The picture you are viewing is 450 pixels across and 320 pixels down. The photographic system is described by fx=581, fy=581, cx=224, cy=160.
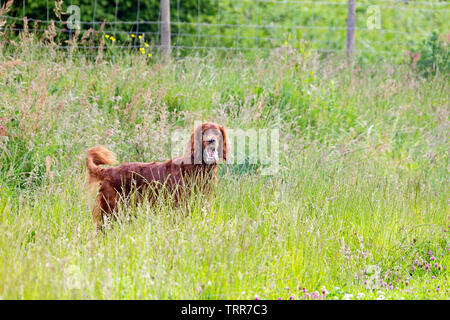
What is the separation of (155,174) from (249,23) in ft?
30.1

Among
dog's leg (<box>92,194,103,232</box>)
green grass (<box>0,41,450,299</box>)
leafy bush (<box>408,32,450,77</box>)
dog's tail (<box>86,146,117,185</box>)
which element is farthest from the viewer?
leafy bush (<box>408,32,450,77</box>)

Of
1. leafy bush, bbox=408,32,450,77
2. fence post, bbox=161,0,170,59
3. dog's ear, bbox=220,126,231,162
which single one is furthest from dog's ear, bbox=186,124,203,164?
leafy bush, bbox=408,32,450,77

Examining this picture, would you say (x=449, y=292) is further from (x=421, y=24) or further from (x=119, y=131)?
(x=421, y=24)

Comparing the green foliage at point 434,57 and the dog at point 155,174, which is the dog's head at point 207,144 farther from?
the green foliage at point 434,57

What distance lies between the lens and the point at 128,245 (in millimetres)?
3811

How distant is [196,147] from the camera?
5.18 meters

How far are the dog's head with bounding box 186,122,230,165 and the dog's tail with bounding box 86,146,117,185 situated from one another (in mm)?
709

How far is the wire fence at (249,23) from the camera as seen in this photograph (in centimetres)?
947

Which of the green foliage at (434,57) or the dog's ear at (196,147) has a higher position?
the green foliage at (434,57)

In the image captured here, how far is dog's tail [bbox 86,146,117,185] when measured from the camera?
5.07 m

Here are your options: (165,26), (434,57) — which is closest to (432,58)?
(434,57)

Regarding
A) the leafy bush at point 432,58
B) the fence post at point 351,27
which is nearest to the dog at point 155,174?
the leafy bush at point 432,58

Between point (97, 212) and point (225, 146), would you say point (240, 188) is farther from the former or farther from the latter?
point (97, 212)

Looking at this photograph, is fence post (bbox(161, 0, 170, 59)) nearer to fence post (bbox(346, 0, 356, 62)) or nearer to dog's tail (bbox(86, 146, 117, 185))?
fence post (bbox(346, 0, 356, 62))
